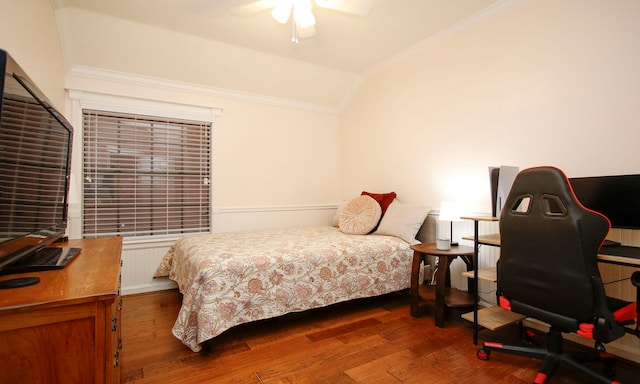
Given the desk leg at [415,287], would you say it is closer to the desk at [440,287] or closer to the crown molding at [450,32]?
the desk at [440,287]

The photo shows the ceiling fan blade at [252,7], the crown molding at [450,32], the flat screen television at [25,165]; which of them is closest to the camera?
the flat screen television at [25,165]

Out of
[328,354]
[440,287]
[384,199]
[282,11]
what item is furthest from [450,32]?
[328,354]

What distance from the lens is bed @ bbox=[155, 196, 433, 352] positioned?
78.7 inches

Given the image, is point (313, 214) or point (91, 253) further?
point (313, 214)

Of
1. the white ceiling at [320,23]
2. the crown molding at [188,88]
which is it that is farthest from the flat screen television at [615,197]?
the crown molding at [188,88]

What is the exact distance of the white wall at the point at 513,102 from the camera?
1.97 m

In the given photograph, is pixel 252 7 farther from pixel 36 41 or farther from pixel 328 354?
pixel 328 354

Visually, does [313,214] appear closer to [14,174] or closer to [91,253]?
[91,253]

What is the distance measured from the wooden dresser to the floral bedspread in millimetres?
1056

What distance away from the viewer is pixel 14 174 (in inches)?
40.6

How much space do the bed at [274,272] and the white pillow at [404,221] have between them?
0.04 feet

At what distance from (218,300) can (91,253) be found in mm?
767

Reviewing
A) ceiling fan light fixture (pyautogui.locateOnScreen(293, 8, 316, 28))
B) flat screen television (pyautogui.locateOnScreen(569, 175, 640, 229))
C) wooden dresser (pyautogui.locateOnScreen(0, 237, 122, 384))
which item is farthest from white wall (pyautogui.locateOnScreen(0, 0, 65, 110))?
flat screen television (pyautogui.locateOnScreen(569, 175, 640, 229))

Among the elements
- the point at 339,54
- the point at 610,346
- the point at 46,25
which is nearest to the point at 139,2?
the point at 46,25
